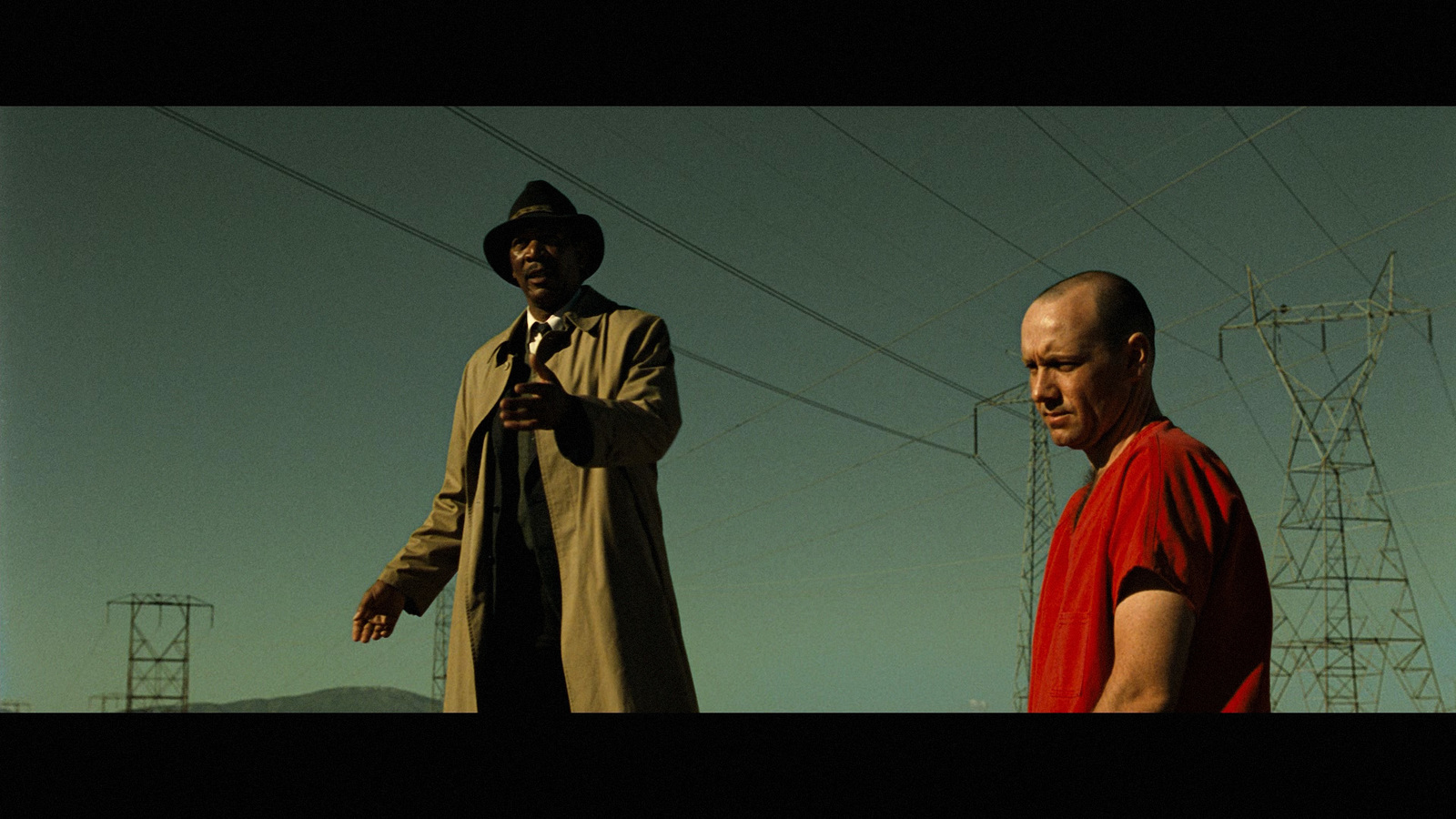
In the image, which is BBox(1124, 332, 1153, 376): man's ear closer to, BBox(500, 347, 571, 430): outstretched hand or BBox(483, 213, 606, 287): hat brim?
BBox(500, 347, 571, 430): outstretched hand

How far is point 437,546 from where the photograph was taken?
2.66 m

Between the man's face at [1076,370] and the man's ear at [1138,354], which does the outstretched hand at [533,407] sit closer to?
the man's face at [1076,370]

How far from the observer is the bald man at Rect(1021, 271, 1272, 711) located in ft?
5.18

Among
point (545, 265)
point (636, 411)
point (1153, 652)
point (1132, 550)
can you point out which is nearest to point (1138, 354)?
point (1132, 550)

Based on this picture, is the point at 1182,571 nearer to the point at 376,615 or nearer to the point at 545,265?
the point at 545,265

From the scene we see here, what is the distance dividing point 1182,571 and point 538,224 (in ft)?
4.74

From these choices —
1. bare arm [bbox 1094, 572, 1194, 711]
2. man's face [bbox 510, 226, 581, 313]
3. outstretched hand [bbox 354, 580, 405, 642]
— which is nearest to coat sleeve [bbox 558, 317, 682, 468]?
man's face [bbox 510, 226, 581, 313]

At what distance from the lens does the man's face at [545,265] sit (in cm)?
253

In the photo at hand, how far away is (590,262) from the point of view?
Result: 2629 mm

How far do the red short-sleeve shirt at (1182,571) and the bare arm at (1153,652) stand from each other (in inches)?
1.0

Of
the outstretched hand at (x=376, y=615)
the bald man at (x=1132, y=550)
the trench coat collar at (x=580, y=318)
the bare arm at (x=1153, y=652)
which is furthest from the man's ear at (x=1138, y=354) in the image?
the outstretched hand at (x=376, y=615)
